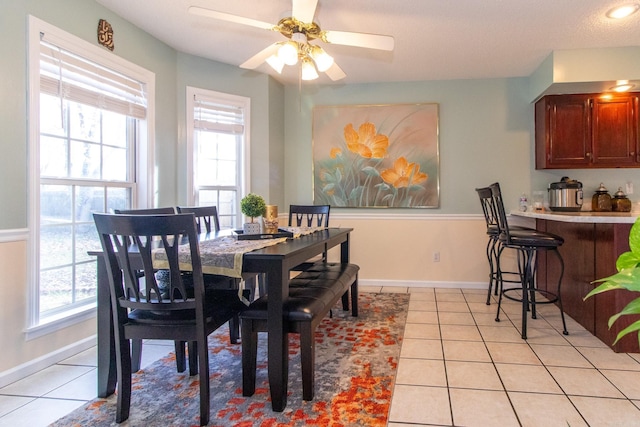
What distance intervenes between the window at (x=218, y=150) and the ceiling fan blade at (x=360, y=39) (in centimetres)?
177

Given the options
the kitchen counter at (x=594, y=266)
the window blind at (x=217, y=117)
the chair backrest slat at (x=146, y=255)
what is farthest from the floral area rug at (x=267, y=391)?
the window blind at (x=217, y=117)

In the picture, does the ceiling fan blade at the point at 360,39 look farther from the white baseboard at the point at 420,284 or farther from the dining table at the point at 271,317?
the white baseboard at the point at 420,284

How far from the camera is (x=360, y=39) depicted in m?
2.43

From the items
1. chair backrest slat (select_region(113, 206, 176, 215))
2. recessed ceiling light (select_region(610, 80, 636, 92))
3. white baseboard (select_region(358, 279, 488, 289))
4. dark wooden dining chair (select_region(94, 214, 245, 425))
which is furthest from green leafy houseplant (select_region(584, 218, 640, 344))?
white baseboard (select_region(358, 279, 488, 289))

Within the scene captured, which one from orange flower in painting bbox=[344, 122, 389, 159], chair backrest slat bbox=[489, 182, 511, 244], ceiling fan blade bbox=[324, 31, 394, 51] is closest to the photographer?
ceiling fan blade bbox=[324, 31, 394, 51]

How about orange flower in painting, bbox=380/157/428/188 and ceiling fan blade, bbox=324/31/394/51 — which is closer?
ceiling fan blade, bbox=324/31/394/51

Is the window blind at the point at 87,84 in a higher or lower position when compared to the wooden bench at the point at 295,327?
higher

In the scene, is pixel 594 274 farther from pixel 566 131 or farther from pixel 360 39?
pixel 360 39

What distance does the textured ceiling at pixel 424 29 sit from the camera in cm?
274

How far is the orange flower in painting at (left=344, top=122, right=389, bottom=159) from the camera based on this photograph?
4.54m

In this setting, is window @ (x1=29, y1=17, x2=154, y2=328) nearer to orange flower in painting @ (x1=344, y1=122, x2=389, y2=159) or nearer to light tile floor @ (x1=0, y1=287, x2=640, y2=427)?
light tile floor @ (x1=0, y1=287, x2=640, y2=427)

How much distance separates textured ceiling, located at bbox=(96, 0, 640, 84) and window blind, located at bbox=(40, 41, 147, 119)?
345 mm

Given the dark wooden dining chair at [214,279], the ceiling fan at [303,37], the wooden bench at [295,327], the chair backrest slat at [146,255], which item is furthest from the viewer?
the dark wooden dining chair at [214,279]

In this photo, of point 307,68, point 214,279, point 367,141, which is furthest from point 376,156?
point 214,279
